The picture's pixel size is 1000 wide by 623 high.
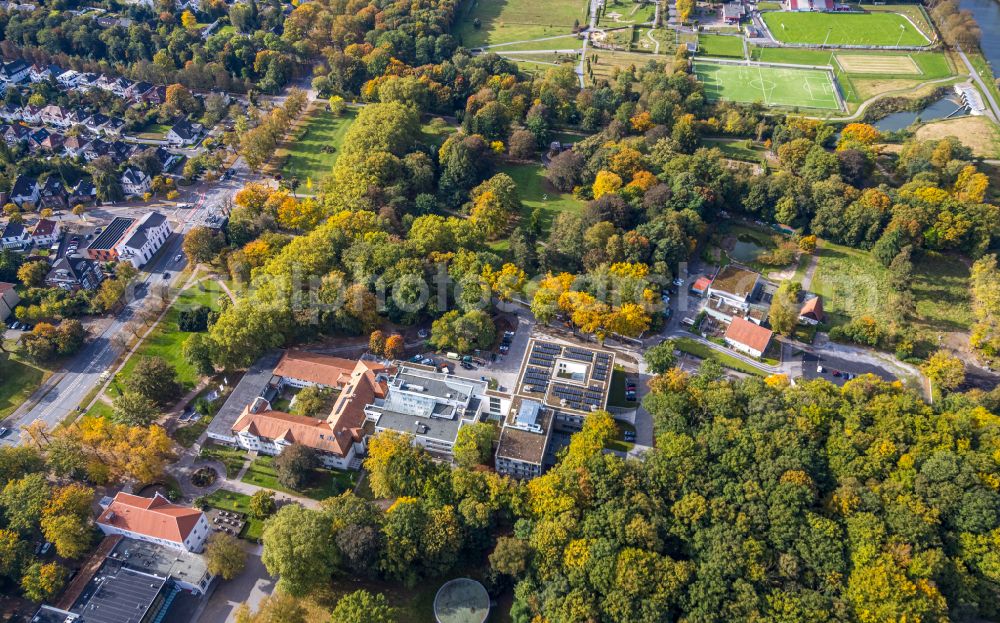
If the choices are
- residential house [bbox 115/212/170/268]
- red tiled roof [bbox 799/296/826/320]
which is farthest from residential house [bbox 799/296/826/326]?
residential house [bbox 115/212/170/268]

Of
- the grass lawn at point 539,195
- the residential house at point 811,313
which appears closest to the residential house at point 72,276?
the grass lawn at point 539,195

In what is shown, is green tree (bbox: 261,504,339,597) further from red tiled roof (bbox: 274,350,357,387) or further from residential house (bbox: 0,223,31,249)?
residential house (bbox: 0,223,31,249)

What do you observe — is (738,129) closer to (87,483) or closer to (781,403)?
(781,403)

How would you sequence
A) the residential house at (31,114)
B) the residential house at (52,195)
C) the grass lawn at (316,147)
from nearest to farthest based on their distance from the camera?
the residential house at (52,195) < the grass lawn at (316,147) < the residential house at (31,114)

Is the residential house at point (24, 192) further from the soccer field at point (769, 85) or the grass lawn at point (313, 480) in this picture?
the soccer field at point (769, 85)

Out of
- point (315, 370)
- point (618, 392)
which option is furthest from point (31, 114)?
point (618, 392)

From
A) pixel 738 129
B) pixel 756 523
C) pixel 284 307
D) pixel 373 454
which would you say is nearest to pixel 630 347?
pixel 756 523

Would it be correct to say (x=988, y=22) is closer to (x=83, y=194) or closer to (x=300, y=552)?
(x=300, y=552)
